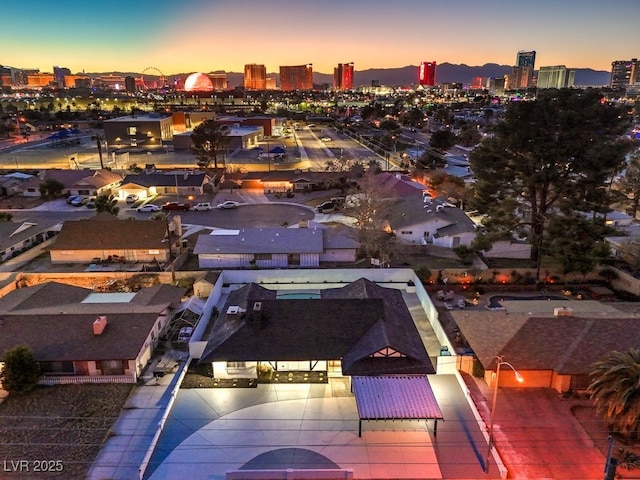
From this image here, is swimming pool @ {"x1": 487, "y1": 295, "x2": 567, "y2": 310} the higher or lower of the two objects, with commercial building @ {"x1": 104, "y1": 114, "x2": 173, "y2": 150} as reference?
lower

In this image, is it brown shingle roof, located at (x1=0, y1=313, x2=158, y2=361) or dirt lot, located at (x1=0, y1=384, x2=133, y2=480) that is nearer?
dirt lot, located at (x1=0, y1=384, x2=133, y2=480)

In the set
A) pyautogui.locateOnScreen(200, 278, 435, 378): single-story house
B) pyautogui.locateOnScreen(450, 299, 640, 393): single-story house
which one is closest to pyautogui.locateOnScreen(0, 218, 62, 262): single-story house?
pyautogui.locateOnScreen(200, 278, 435, 378): single-story house

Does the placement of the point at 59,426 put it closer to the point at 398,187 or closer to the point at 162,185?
the point at 398,187

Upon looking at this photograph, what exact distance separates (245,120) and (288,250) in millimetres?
88450

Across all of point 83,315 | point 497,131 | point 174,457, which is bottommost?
point 174,457

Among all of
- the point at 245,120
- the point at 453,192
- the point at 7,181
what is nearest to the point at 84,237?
the point at 7,181

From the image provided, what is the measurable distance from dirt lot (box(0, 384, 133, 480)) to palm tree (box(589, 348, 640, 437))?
772 inches

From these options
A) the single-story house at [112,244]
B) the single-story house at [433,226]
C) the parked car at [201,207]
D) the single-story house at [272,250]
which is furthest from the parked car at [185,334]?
the parked car at [201,207]

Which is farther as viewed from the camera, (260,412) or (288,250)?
(288,250)

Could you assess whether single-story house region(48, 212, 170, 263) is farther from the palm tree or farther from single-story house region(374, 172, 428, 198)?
the palm tree

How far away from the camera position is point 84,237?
3744 centimetres

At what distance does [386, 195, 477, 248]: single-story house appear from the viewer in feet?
131

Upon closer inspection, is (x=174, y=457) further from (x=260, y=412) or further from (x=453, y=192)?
(x=453, y=192)

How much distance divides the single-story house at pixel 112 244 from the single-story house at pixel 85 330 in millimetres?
8762
